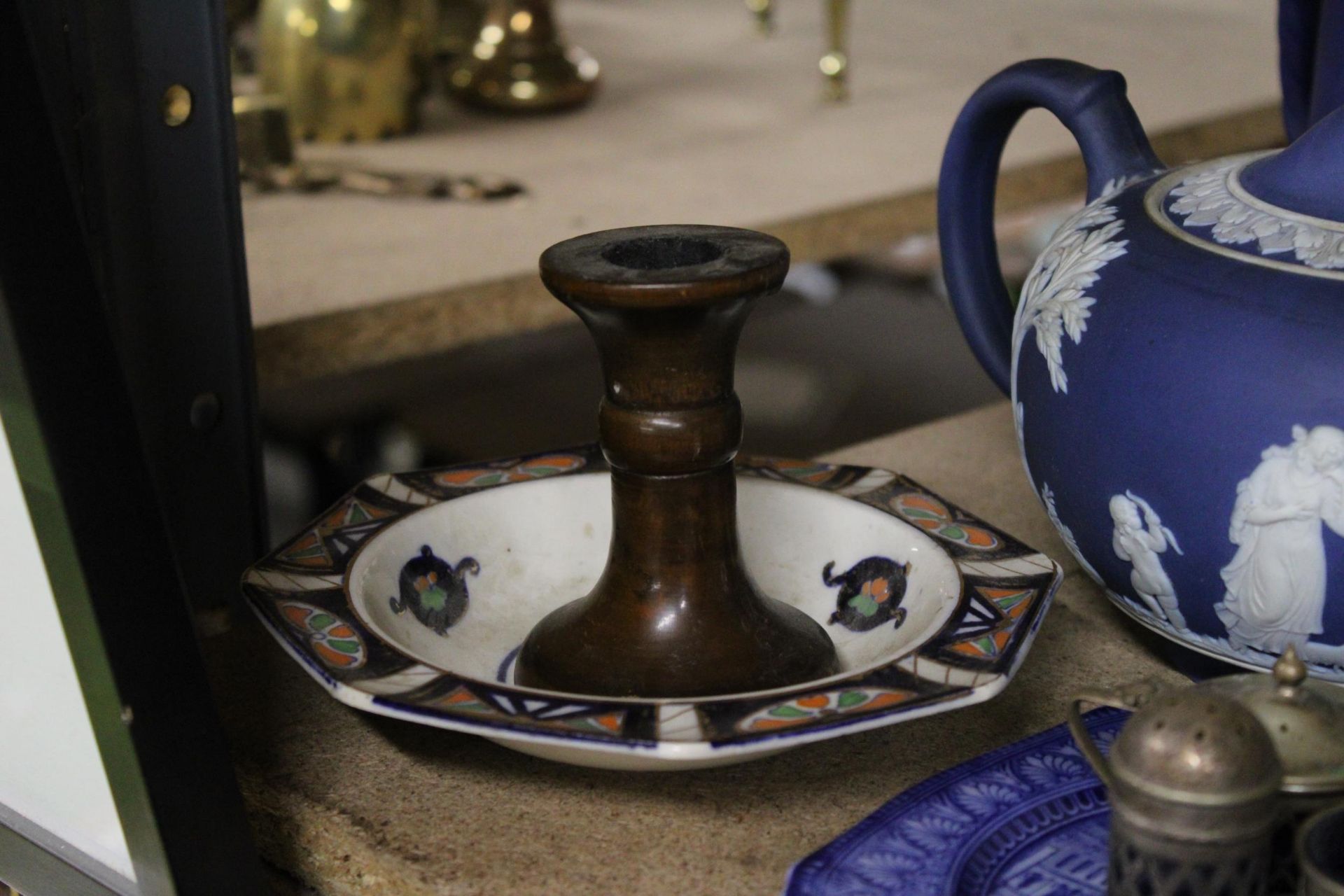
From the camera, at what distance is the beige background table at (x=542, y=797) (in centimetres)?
40

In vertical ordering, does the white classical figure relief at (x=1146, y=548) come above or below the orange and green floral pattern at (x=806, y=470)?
above

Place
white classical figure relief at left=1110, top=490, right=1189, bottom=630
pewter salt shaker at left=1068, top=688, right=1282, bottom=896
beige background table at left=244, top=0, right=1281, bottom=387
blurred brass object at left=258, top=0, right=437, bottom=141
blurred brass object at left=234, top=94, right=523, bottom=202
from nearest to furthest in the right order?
pewter salt shaker at left=1068, top=688, right=1282, bottom=896
white classical figure relief at left=1110, top=490, right=1189, bottom=630
beige background table at left=244, top=0, right=1281, bottom=387
blurred brass object at left=234, top=94, right=523, bottom=202
blurred brass object at left=258, top=0, right=437, bottom=141

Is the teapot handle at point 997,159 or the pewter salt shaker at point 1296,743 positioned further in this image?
the teapot handle at point 997,159

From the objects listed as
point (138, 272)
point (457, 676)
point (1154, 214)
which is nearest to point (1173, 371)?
point (1154, 214)

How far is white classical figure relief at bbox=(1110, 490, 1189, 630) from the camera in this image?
422 mm

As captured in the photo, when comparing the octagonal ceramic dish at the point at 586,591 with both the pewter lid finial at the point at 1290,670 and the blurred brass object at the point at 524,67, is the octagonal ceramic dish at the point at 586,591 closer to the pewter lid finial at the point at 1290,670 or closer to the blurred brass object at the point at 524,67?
the pewter lid finial at the point at 1290,670

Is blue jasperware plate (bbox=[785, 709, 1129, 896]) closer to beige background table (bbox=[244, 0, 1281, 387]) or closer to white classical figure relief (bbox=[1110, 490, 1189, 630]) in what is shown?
white classical figure relief (bbox=[1110, 490, 1189, 630])

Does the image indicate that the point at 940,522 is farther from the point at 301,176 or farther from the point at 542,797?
the point at 301,176

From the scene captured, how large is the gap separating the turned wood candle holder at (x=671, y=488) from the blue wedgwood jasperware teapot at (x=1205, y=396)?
0.31ft

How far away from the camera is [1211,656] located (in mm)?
456

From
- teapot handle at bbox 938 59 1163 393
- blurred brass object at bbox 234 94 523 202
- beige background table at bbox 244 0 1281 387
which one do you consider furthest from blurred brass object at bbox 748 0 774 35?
teapot handle at bbox 938 59 1163 393

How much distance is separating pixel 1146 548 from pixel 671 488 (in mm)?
133

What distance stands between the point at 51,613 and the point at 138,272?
0.17m

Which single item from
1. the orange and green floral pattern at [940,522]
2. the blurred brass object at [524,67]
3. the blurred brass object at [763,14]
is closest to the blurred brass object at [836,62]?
the blurred brass object at [524,67]
